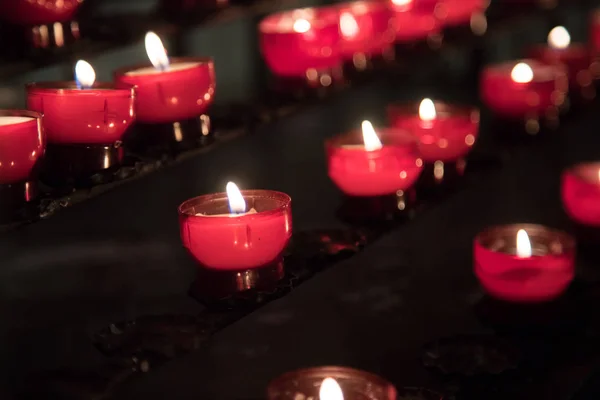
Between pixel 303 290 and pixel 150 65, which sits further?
pixel 303 290

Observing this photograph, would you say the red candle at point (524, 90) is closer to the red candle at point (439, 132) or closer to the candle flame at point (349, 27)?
the red candle at point (439, 132)

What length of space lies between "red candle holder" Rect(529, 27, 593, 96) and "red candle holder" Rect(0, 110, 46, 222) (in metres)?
1.18

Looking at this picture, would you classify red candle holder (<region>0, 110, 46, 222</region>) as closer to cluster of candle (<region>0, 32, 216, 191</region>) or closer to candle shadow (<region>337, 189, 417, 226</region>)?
cluster of candle (<region>0, 32, 216, 191</region>)

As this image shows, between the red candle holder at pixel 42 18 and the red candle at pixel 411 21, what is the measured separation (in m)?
0.65

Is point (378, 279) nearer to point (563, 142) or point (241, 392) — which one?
point (241, 392)

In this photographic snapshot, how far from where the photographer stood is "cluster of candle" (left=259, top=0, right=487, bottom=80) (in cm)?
124

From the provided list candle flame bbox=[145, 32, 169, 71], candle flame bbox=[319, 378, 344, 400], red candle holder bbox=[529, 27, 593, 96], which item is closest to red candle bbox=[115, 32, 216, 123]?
candle flame bbox=[145, 32, 169, 71]

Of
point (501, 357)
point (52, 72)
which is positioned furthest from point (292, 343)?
point (52, 72)

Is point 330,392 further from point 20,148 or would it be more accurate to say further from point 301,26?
point 301,26

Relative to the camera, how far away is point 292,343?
1.35 metres

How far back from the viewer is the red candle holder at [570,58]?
67.4 inches

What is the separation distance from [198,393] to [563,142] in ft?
4.89

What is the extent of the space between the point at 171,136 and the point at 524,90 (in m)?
0.77

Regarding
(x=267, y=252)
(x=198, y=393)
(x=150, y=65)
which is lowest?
(x=198, y=393)
